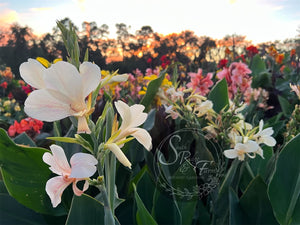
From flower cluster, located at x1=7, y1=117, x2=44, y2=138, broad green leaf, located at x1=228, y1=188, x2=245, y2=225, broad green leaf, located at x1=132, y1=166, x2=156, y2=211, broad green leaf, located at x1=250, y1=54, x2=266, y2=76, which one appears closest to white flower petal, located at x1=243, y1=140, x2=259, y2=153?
broad green leaf, located at x1=228, y1=188, x2=245, y2=225

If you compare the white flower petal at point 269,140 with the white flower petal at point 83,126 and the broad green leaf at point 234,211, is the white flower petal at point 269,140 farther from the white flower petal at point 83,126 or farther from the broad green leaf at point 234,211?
the white flower petal at point 83,126

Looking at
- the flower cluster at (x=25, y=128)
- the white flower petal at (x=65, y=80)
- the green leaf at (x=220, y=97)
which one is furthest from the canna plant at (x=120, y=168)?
the flower cluster at (x=25, y=128)

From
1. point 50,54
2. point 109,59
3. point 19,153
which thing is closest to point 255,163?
point 109,59

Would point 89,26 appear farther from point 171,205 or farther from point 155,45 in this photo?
point 155,45

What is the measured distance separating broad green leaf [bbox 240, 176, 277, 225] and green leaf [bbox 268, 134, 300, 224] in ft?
0.14

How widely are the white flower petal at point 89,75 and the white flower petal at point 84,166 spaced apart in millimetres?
57

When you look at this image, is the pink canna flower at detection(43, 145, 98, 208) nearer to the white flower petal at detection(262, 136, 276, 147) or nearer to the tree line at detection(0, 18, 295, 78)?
the tree line at detection(0, 18, 295, 78)

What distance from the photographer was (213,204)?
0.63 meters

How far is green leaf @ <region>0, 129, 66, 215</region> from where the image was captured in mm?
504

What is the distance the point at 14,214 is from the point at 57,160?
41cm

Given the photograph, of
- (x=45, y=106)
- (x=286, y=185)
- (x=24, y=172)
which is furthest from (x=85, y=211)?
(x=286, y=185)

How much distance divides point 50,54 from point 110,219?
35.6 inches

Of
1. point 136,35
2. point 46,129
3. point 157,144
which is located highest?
point 136,35

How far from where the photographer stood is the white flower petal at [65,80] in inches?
9.8
